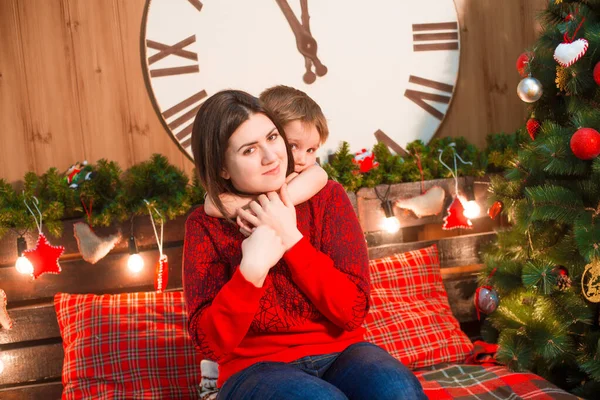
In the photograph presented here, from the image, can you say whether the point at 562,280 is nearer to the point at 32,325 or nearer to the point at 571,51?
the point at 571,51

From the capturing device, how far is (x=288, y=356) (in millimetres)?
1344

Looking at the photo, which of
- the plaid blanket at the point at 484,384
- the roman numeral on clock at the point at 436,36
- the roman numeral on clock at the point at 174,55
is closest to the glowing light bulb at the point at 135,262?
the roman numeral on clock at the point at 174,55

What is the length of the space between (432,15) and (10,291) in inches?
77.3

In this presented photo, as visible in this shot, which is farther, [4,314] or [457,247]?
[457,247]

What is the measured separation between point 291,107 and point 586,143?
0.83 m

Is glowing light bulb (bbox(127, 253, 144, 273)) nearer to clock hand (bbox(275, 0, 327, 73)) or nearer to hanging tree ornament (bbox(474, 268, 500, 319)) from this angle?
clock hand (bbox(275, 0, 327, 73))

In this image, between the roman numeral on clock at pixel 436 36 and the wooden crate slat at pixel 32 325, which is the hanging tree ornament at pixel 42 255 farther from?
the roman numeral on clock at pixel 436 36

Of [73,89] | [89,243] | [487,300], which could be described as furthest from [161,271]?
[487,300]

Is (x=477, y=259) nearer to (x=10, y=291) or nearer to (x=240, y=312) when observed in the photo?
(x=240, y=312)

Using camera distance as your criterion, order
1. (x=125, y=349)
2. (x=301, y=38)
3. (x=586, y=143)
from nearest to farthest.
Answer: (x=586, y=143) < (x=125, y=349) < (x=301, y=38)

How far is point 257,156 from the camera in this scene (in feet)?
4.37

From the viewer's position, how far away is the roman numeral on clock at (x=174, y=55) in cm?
226

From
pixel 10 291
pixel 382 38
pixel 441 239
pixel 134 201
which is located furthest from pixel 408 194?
pixel 10 291

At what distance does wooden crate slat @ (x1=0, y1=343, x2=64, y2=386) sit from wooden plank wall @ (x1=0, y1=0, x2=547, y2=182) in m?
0.65
